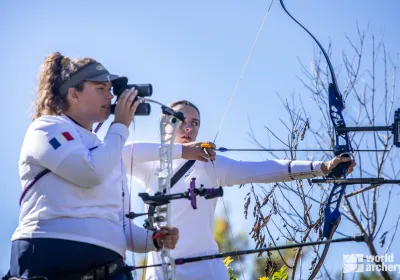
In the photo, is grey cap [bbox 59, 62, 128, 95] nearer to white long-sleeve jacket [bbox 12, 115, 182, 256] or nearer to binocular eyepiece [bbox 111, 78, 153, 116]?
binocular eyepiece [bbox 111, 78, 153, 116]

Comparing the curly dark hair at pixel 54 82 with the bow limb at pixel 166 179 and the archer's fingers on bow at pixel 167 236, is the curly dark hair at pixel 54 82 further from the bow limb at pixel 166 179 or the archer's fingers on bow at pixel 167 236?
the archer's fingers on bow at pixel 167 236

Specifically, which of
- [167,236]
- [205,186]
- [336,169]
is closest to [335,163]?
[336,169]

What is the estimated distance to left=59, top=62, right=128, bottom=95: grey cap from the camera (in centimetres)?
388

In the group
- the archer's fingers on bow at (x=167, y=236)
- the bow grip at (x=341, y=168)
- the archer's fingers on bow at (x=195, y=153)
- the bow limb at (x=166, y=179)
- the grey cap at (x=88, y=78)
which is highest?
the grey cap at (x=88, y=78)

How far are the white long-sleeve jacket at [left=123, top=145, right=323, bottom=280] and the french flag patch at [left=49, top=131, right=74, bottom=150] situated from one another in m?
1.07

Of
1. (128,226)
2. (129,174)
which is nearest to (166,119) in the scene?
(128,226)

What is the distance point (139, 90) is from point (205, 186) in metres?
1.04

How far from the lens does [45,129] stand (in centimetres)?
362

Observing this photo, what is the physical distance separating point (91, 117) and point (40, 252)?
27.4 inches

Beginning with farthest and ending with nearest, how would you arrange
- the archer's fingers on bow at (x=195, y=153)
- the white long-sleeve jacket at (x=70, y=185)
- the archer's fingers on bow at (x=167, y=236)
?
the archer's fingers on bow at (x=195, y=153)
the archer's fingers on bow at (x=167, y=236)
the white long-sleeve jacket at (x=70, y=185)

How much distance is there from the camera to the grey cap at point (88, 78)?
388cm

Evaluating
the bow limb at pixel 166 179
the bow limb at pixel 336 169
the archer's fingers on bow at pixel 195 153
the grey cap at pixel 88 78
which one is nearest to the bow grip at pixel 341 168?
the bow limb at pixel 336 169

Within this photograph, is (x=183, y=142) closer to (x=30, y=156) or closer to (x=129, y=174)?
(x=129, y=174)

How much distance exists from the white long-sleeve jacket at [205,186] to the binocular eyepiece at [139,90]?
824 millimetres
